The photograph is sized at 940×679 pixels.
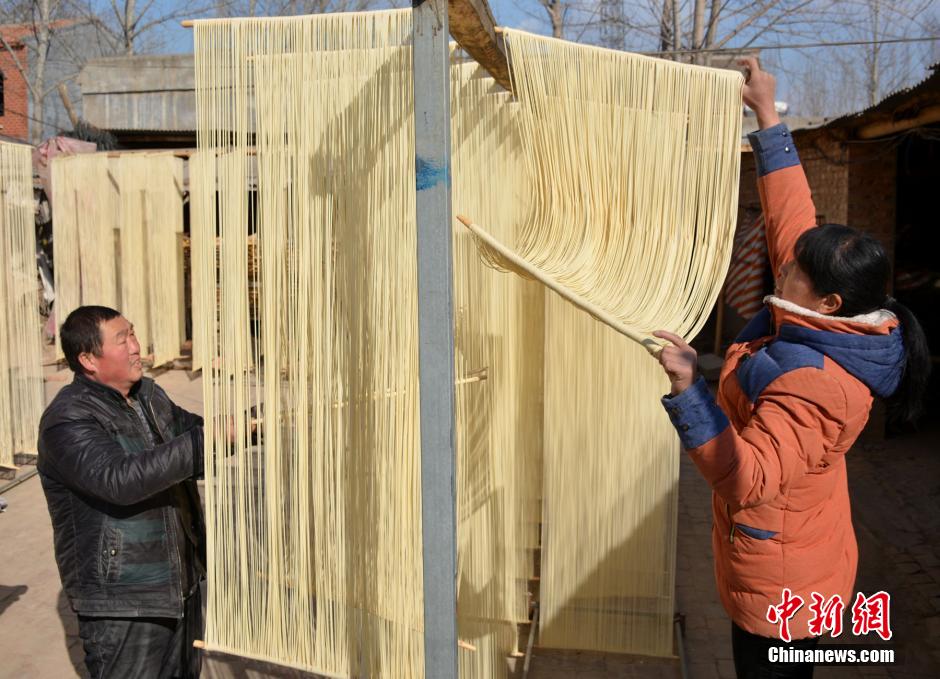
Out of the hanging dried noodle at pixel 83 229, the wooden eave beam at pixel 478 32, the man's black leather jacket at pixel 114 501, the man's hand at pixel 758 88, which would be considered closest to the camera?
the wooden eave beam at pixel 478 32

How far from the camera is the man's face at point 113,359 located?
6.79 ft

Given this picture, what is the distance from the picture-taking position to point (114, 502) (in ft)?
6.31

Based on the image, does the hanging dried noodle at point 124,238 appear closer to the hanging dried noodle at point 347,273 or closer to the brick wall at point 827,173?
Result: the brick wall at point 827,173

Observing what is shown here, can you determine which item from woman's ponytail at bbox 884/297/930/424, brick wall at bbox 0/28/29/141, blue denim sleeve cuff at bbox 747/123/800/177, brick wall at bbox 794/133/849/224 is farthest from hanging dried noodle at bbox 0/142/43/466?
brick wall at bbox 0/28/29/141

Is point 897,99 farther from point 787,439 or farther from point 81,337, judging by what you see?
point 81,337

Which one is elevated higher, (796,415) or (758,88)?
(758,88)

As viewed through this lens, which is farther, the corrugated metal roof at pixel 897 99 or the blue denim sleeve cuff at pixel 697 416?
the corrugated metal roof at pixel 897 99

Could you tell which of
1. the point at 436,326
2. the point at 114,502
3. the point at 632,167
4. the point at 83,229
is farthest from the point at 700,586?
the point at 83,229

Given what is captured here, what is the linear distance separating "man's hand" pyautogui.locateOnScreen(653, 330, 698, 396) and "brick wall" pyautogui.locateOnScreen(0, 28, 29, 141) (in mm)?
18679

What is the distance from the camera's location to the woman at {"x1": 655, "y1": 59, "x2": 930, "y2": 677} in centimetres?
139

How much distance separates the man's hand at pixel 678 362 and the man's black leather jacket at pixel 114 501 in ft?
3.99

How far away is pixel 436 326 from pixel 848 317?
0.84 m

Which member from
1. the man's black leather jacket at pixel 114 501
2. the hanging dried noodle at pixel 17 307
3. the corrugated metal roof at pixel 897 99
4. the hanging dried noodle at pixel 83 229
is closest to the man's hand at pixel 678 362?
the man's black leather jacket at pixel 114 501

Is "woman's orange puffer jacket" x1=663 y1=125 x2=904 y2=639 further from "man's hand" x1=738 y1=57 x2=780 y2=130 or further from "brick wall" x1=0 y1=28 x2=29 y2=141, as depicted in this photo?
"brick wall" x1=0 y1=28 x2=29 y2=141
